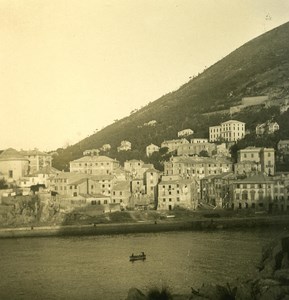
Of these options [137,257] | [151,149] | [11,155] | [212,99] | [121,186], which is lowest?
[137,257]

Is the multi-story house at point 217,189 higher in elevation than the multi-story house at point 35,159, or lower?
lower

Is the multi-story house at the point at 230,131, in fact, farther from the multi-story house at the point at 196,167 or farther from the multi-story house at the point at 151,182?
the multi-story house at the point at 151,182

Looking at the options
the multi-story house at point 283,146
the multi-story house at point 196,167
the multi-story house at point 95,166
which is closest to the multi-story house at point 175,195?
the multi-story house at point 196,167

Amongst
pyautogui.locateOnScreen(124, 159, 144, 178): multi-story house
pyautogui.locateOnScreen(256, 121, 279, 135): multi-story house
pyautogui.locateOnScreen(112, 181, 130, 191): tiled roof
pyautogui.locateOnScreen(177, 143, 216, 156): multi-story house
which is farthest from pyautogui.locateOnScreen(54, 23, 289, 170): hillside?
pyautogui.locateOnScreen(112, 181, 130, 191): tiled roof

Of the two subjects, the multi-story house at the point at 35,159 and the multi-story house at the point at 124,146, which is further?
the multi-story house at the point at 124,146

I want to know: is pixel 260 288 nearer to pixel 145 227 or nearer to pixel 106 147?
pixel 145 227

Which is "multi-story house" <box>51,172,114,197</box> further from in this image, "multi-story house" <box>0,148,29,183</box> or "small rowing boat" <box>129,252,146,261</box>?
"small rowing boat" <box>129,252,146,261</box>

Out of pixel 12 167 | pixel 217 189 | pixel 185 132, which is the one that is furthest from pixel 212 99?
pixel 12 167

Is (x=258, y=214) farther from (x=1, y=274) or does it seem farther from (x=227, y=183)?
(x=1, y=274)
